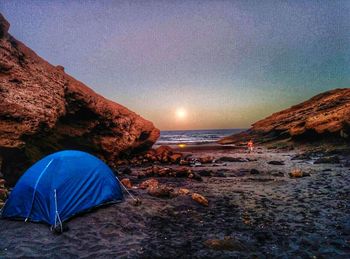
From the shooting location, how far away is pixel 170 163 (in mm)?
24203

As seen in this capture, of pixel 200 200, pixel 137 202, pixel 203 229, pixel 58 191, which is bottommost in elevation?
pixel 203 229

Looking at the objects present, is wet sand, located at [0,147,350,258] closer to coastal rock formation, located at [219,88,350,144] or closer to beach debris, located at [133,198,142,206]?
beach debris, located at [133,198,142,206]

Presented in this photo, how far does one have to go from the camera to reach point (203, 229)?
7516mm

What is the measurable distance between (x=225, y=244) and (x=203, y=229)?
123 cm

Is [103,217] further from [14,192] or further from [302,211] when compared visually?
[302,211]

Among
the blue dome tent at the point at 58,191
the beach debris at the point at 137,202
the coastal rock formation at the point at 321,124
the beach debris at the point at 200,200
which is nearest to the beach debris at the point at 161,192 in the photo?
the beach debris at the point at 200,200

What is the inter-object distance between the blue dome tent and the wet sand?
34 cm

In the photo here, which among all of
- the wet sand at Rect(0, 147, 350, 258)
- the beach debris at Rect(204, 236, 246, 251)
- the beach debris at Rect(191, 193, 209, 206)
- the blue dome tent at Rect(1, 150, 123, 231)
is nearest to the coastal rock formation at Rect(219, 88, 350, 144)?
the wet sand at Rect(0, 147, 350, 258)

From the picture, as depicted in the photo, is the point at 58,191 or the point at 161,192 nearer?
the point at 58,191

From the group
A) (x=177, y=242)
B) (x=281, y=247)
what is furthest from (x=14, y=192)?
(x=281, y=247)

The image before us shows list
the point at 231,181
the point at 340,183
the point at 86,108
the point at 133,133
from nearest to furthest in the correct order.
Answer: the point at 340,183 < the point at 231,181 < the point at 86,108 < the point at 133,133

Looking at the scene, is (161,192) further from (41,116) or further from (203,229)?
(41,116)

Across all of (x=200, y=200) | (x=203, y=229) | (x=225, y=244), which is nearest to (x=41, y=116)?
(x=200, y=200)

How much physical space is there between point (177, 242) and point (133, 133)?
19.2 metres
